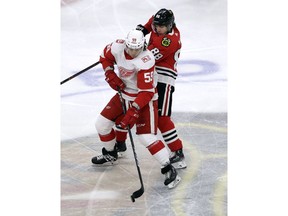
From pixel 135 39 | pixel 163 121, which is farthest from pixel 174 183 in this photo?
pixel 135 39

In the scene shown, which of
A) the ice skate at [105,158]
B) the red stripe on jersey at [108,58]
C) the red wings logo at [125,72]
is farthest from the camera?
the ice skate at [105,158]

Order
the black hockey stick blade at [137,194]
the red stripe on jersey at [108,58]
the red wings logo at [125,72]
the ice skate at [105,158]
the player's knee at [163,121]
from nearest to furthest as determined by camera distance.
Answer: the black hockey stick blade at [137,194] < the red wings logo at [125,72] < the red stripe on jersey at [108,58] < the player's knee at [163,121] < the ice skate at [105,158]

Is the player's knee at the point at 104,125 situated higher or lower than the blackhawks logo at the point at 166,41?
lower

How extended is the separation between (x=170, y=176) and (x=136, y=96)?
20.1 inches

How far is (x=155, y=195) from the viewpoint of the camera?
11.8 ft

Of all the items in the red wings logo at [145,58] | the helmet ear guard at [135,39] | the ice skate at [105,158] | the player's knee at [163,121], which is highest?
the helmet ear guard at [135,39]

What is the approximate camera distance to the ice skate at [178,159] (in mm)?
3975

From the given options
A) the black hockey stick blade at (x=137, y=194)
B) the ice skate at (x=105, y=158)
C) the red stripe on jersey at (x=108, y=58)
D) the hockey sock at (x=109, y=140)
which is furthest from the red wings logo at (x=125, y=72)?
the black hockey stick blade at (x=137, y=194)

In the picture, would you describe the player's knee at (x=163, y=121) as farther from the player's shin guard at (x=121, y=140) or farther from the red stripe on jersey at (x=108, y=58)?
the red stripe on jersey at (x=108, y=58)

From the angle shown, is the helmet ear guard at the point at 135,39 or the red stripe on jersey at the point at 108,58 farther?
the red stripe on jersey at the point at 108,58

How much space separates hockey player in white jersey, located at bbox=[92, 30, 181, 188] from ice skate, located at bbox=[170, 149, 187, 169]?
224 mm

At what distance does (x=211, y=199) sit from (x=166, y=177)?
1.08ft

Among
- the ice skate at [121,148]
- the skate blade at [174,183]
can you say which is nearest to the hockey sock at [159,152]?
the skate blade at [174,183]

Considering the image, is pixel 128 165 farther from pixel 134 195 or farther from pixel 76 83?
pixel 76 83
